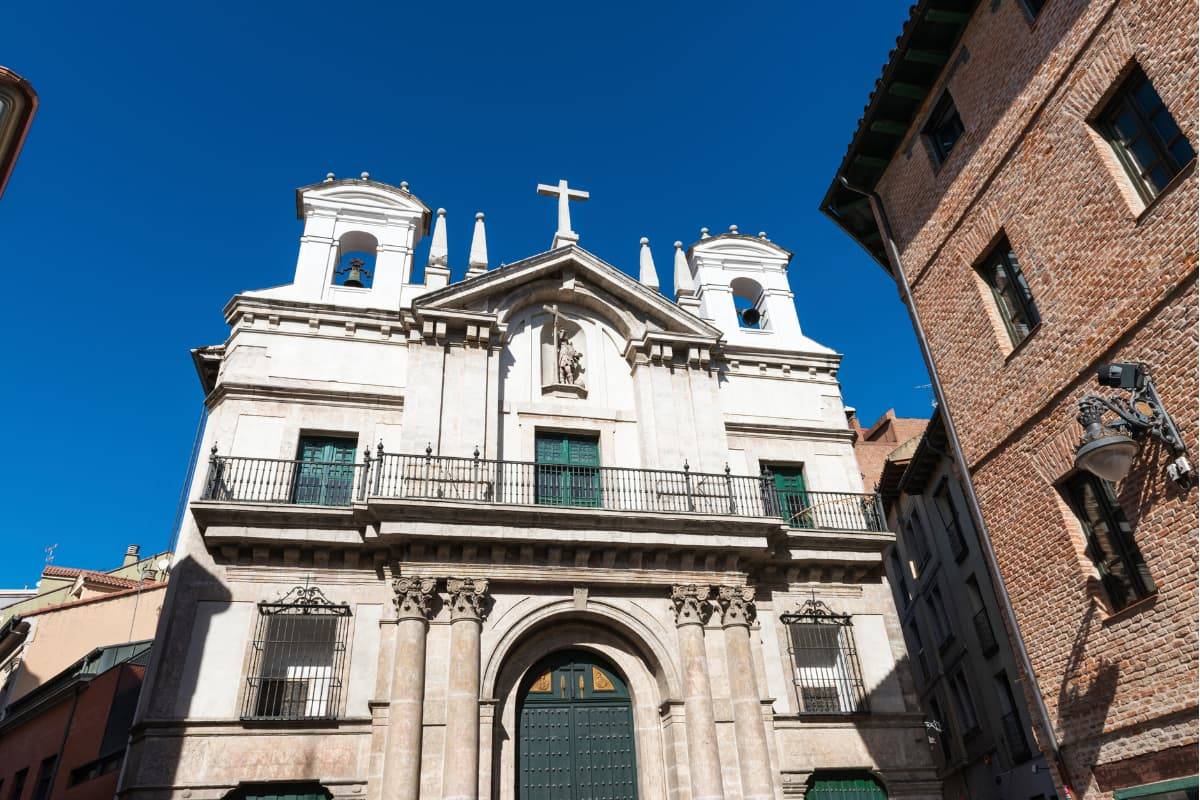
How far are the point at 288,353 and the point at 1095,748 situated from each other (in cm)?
1559

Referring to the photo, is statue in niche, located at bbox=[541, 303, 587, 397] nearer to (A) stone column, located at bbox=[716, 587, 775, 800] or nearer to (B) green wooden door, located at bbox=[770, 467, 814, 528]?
(B) green wooden door, located at bbox=[770, 467, 814, 528]

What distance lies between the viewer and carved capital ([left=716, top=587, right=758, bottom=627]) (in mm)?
15883

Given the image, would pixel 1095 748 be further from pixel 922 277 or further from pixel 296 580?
pixel 296 580

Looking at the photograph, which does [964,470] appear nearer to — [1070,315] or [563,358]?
[1070,315]

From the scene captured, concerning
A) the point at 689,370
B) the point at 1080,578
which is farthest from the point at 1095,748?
the point at 689,370

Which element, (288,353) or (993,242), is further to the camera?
(288,353)

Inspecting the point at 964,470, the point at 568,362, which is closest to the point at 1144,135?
the point at 964,470

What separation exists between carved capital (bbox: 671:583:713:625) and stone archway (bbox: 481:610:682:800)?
37.2 inches

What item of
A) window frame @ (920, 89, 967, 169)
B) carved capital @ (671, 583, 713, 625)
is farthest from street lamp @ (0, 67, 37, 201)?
carved capital @ (671, 583, 713, 625)

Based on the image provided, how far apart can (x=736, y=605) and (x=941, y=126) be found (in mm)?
9232

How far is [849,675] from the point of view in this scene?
16375 mm

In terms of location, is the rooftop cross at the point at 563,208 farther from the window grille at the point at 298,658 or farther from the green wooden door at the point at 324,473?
the window grille at the point at 298,658

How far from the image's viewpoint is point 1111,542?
9.50m

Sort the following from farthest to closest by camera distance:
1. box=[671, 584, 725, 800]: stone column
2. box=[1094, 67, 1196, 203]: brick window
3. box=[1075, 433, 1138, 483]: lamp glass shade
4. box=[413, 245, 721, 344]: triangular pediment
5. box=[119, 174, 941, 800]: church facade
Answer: box=[413, 245, 721, 344]: triangular pediment → box=[671, 584, 725, 800]: stone column → box=[119, 174, 941, 800]: church facade → box=[1094, 67, 1196, 203]: brick window → box=[1075, 433, 1138, 483]: lamp glass shade
